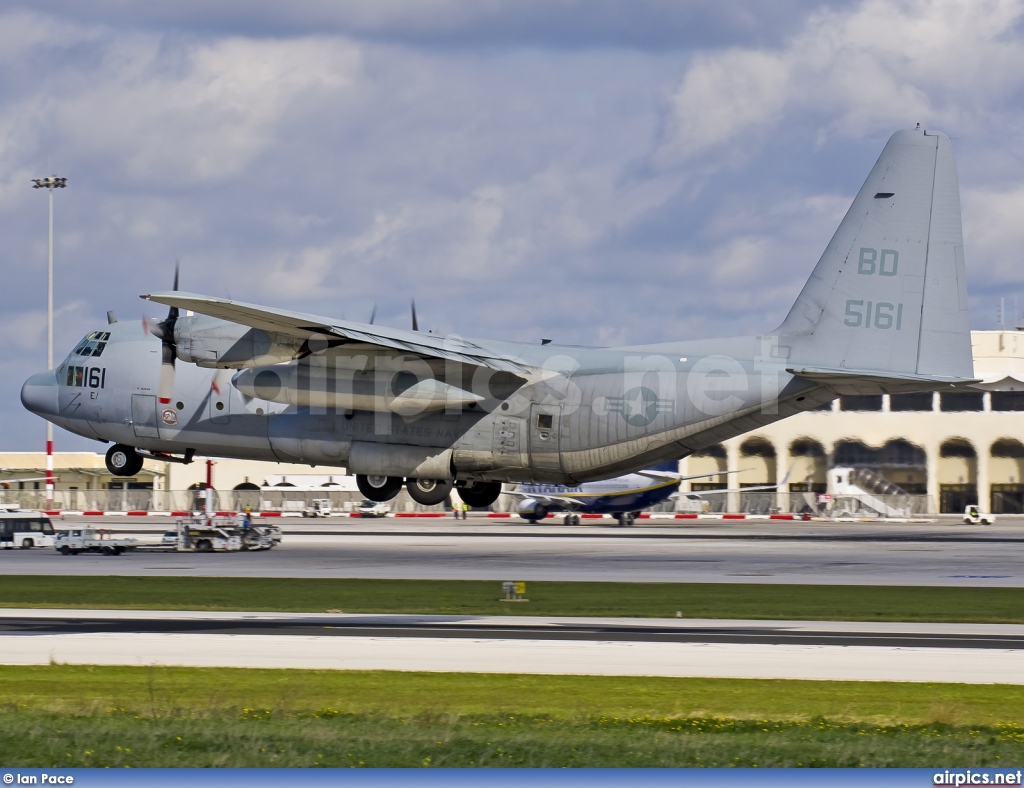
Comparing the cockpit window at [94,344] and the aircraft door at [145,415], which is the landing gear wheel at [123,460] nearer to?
the aircraft door at [145,415]

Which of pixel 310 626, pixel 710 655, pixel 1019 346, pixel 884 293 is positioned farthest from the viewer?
pixel 1019 346

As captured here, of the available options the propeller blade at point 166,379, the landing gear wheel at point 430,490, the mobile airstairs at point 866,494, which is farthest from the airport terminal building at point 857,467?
the landing gear wheel at point 430,490

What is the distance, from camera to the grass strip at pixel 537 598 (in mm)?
26844

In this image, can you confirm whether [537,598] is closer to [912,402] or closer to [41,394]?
[41,394]

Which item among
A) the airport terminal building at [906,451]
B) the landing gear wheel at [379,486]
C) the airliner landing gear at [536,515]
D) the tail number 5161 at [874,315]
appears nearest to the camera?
the tail number 5161 at [874,315]

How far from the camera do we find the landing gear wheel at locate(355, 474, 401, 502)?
39.4m

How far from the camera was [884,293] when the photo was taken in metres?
37.5

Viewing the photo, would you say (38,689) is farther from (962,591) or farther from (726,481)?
(726,481)

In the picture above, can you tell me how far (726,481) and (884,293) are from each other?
182 ft

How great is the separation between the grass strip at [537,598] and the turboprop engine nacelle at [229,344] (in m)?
6.19

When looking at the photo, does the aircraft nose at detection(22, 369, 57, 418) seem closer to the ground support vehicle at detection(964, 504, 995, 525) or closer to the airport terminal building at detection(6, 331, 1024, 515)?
the airport terminal building at detection(6, 331, 1024, 515)

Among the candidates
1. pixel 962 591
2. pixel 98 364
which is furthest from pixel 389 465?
pixel 962 591

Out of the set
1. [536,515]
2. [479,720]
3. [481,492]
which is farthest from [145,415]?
[536,515]

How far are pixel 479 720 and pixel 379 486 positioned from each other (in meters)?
24.5
